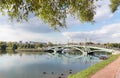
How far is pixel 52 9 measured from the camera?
709cm

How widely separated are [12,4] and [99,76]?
1493 cm

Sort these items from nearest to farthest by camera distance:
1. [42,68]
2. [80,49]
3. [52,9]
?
[52,9], [42,68], [80,49]

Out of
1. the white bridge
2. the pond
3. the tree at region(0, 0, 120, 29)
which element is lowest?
the pond

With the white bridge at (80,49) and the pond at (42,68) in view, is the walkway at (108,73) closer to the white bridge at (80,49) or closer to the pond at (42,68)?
the pond at (42,68)

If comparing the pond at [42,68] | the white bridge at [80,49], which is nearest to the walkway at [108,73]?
the pond at [42,68]

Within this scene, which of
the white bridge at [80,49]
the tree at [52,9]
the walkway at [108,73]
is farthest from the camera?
the white bridge at [80,49]

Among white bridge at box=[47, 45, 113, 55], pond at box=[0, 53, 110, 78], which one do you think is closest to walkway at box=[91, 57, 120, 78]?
pond at box=[0, 53, 110, 78]

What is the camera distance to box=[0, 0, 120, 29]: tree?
6659 millimetres

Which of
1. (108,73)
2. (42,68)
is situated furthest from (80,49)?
(108,73)

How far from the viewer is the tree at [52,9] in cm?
666

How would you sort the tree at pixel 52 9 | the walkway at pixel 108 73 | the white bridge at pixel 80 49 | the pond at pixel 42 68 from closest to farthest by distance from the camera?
the tree at pixel 52 9 → the walkway at pixel 108 73 → the pond at pixel 42 68 → the white bridge at pixel 80 49

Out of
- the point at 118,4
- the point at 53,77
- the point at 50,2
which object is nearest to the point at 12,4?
the point at 50,2

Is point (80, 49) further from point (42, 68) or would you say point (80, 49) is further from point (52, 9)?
point (52, 9)

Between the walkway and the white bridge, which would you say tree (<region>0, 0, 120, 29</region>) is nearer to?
the walkway
